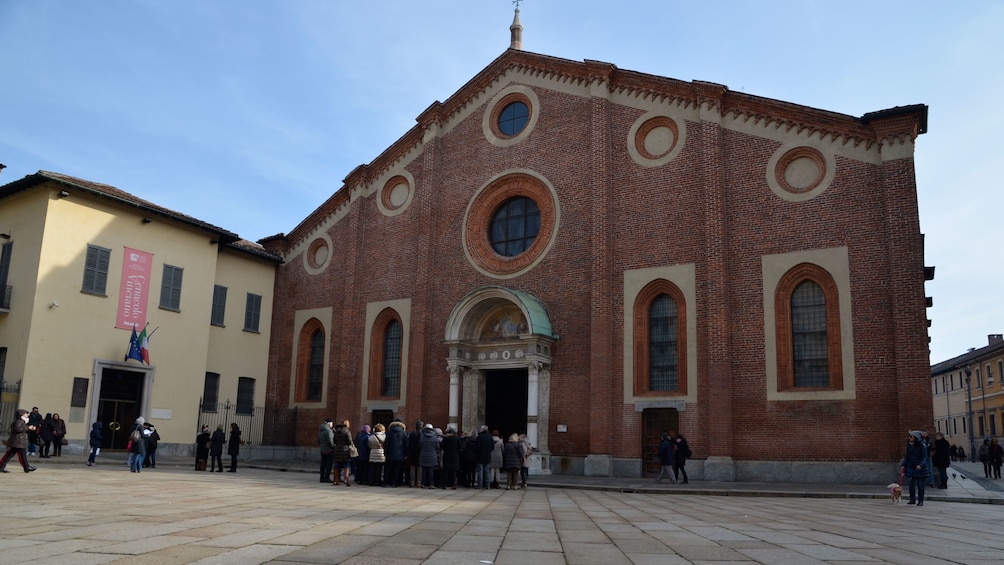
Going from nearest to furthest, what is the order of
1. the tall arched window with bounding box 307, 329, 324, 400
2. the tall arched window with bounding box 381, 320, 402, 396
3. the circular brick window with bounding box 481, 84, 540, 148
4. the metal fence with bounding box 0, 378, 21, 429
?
the metal fence with bounding box 0, 378, 21, 429 < the circular brick window with bounding box 481, 84, 540, 148 < the tall arched window with bounding box 381, 320, 402, 396 < the tall arched window with bounding box 307, 329, 324, 400

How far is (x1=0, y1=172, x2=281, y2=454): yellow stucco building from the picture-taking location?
75.5ft

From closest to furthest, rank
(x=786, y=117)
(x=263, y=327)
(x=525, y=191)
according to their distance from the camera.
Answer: (x=786, y=117), (x=525, y=191), (x=263, y=327)

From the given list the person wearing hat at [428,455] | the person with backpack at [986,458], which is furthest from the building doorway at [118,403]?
the person with backpack at [986,458]

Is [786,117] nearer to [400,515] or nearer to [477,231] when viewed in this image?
[477,231]

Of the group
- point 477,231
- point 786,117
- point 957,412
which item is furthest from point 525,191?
point 957,412

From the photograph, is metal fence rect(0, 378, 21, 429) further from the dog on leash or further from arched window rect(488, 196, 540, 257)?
the dog on leash

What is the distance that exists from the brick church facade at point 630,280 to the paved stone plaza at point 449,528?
5169 millimetres

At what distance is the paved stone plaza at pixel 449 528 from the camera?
22.4 ft

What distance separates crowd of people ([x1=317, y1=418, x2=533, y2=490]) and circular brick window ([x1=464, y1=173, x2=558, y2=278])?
7561 mm

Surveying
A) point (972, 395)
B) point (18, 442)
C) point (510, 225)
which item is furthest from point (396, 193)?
point (972, 395)

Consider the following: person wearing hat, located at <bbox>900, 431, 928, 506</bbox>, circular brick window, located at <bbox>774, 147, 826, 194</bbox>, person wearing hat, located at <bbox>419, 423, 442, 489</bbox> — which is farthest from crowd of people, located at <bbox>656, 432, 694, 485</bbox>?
circular brick window, located at <bbox>774, 147, 826, 194</bbox>

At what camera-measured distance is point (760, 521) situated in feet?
35.5

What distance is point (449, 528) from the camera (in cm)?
903

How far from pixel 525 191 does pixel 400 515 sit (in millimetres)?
16375
